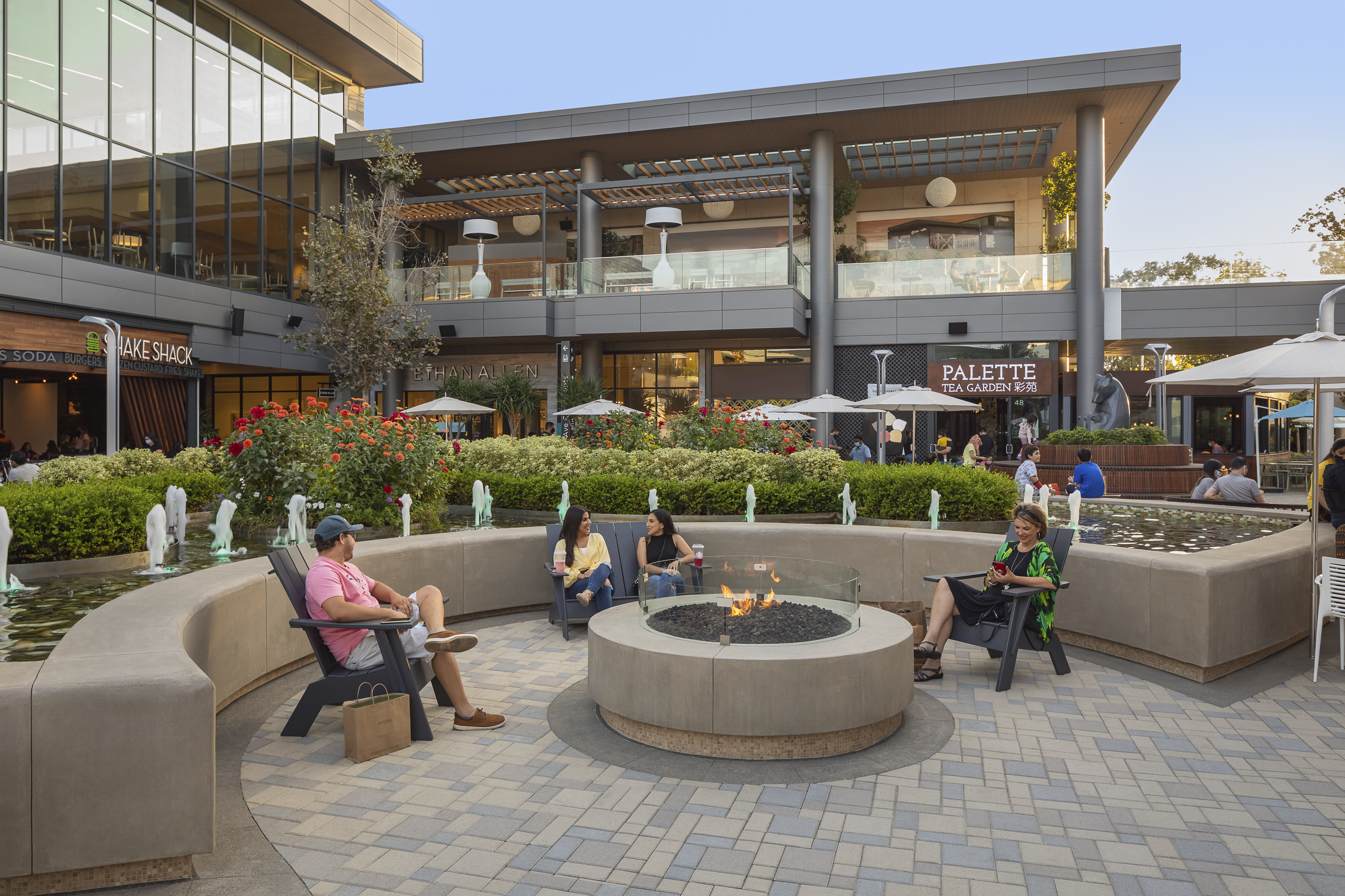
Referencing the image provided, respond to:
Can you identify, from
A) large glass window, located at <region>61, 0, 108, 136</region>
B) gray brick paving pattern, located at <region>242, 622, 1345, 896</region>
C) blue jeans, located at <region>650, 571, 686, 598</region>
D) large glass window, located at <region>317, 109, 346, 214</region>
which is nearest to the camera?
gray brick paving pattern, located at <region>242, 622, 1345, 896</region>

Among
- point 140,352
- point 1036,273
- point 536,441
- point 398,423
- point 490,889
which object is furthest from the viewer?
point 1036,273

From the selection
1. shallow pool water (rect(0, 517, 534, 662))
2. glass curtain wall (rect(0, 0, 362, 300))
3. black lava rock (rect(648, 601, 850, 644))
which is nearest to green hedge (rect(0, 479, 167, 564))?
shallow pool water (rect(0, 517, 534, 662))

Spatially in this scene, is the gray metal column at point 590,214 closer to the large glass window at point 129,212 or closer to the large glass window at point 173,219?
the large glass window at point 173,219

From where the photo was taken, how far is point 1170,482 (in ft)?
55.7

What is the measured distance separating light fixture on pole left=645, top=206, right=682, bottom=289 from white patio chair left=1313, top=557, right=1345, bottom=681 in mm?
18018

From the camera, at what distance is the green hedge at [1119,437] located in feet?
57.7

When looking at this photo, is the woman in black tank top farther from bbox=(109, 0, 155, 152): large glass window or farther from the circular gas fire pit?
bbox=(109, 0, 155, 152): large glass window

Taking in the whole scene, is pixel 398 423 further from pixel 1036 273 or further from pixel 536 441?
pixel 1036 273

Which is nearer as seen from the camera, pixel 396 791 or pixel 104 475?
pixel 396 791

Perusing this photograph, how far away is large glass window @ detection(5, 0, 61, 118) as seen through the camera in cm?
1775

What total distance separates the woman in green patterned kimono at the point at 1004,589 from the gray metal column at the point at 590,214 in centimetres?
2026

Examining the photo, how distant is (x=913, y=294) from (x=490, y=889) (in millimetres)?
22732

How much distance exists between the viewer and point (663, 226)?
23.1 m

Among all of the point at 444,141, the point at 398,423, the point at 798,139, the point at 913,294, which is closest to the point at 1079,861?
the point at 398,423
